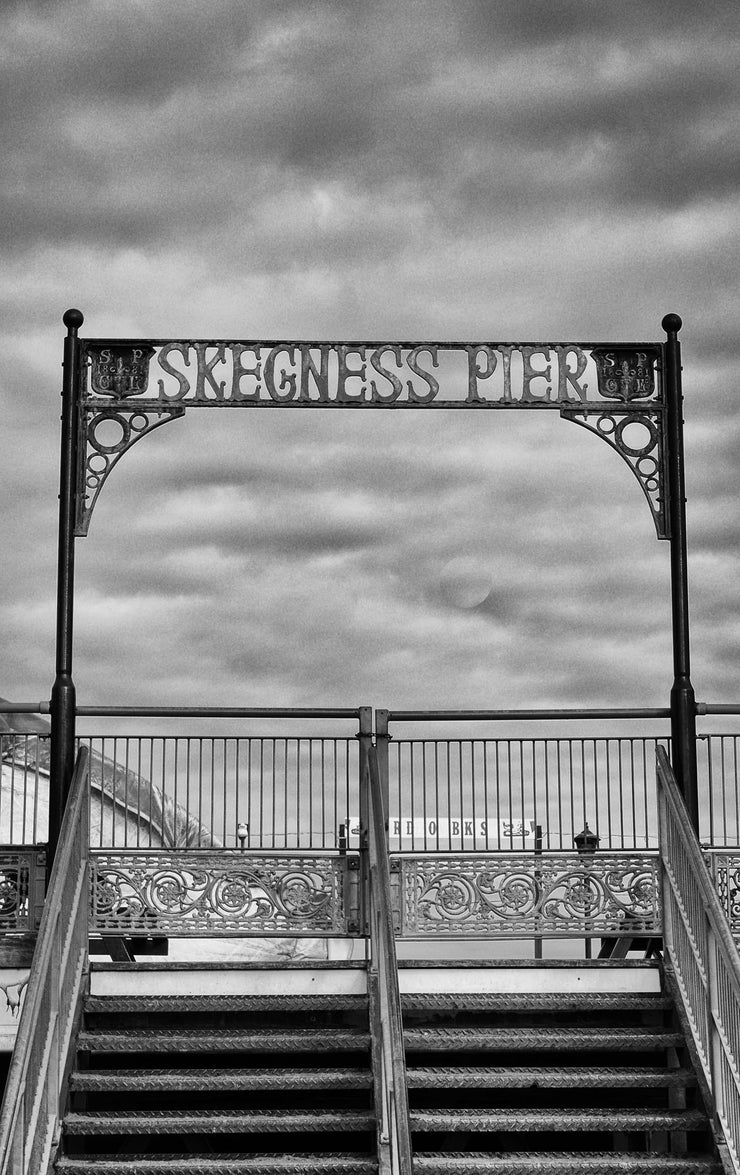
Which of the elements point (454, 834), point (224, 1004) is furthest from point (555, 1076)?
point (454, 834)

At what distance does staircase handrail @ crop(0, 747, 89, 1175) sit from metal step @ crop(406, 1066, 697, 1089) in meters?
2.31

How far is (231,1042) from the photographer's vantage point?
10820 millimetres

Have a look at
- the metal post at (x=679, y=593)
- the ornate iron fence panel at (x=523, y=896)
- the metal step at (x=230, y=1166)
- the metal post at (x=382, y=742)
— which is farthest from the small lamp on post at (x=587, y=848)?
the metal step at (x=230, y=1166)

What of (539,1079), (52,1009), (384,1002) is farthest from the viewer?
(539,1079)

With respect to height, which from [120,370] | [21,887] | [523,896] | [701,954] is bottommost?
[701,954]

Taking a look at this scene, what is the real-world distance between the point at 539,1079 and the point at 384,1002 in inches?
54.9

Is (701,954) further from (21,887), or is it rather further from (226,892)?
(21,887)

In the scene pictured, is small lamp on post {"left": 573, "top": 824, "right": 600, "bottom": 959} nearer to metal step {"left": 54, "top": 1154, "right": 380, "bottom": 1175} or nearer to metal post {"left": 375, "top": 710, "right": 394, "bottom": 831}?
metal post {"left": 375, "top": 710, "right": 394, "bottom": 831}

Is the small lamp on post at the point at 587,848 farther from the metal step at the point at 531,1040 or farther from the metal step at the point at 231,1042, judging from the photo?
the metal step at the point at 231,1042

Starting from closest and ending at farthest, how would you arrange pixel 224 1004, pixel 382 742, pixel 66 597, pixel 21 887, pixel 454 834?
pixel 224 1004 < pixel 21 887 < pixel 382 742 < pixel 66 597 < pixel 454 834

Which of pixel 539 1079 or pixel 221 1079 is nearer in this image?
pixel 221 1079

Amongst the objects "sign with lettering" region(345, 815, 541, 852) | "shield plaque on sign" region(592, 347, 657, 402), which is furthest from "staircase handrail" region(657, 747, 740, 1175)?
"shield plaque on sign" region(592, 347, 657, 402)

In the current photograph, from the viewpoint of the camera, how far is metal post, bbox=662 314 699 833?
1233cm

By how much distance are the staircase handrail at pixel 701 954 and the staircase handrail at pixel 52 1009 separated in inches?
167
